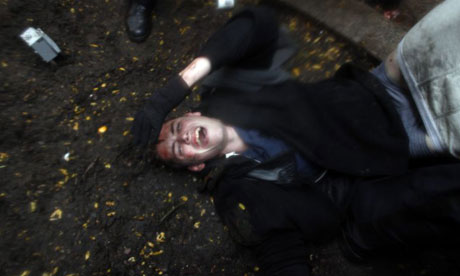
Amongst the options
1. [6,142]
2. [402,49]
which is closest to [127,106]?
[6,142]

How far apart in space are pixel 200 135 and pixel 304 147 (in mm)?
616

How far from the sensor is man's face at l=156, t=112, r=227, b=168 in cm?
161

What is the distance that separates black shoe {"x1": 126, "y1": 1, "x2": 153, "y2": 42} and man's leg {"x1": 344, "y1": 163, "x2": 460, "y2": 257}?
1.94 meters

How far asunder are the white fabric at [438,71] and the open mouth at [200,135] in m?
1.18

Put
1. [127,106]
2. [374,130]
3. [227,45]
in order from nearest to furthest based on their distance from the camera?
1. [227,45]
2. [374,130]
3. [127,106]

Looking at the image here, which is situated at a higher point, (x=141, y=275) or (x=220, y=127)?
(x=220, y=127)

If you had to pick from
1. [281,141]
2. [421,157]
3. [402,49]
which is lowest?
[421,157]

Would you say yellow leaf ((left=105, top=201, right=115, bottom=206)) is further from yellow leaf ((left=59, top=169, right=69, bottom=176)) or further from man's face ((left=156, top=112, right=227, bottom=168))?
man's face ((left=156, top=112, right=227, bottom=168))

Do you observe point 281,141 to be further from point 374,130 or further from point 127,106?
point 127,106

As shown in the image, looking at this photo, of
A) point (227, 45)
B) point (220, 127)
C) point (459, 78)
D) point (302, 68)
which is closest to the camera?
point (459, 78)

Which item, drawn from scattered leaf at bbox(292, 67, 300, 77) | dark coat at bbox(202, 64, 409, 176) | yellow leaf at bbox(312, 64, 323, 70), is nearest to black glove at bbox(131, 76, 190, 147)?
dark coat at bbox(202, 64, 409, 176)

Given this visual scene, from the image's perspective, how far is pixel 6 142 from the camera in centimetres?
158

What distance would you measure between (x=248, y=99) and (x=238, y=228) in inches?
29.7

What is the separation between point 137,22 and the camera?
7.08ft
